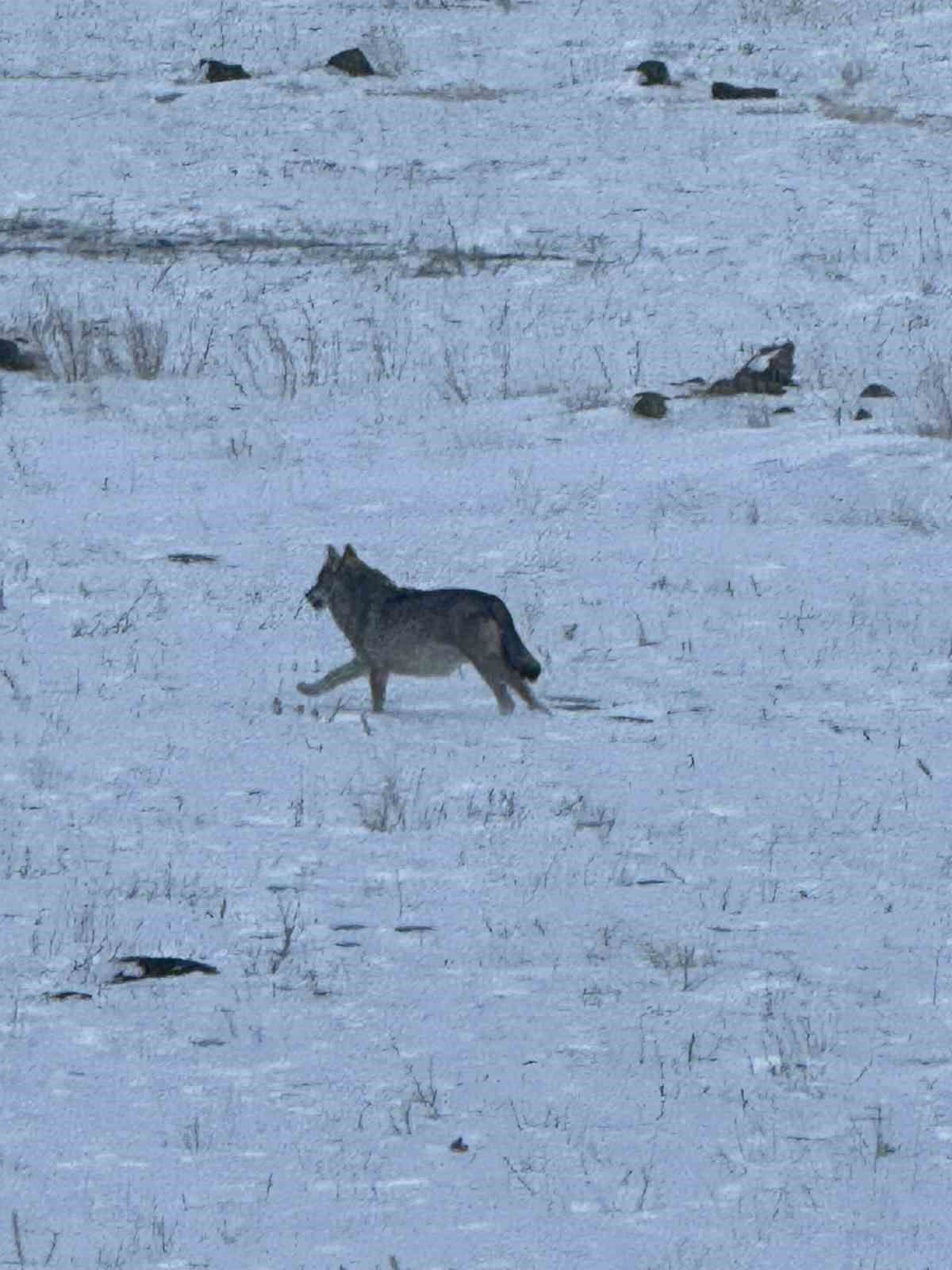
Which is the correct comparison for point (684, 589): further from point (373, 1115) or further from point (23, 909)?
point (373, 1115)

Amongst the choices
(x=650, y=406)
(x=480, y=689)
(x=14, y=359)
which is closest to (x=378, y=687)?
(x=480, y=689)

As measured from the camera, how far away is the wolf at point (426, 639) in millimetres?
9148

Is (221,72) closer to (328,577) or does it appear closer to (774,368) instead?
(774,368)

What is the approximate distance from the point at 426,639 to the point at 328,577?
77 centimetres

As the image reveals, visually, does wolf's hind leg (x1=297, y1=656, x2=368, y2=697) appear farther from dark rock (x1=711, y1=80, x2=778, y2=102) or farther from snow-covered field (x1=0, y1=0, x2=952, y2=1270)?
dark rock (x1=711, y1=80, x2=778, y2=102)

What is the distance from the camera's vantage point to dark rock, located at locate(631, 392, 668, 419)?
14.7 meters

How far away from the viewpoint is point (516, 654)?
30.0 feet

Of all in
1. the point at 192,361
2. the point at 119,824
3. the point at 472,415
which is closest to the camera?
the point at 119,824

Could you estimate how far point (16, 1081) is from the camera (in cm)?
561

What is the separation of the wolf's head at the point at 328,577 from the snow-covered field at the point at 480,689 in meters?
0.38

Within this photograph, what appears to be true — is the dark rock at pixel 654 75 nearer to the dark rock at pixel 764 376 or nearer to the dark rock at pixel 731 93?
the dark rock at pixel 731 93

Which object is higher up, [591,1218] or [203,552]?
[591,1218]

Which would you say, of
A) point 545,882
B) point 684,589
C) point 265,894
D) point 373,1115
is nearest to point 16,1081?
point 373,1115

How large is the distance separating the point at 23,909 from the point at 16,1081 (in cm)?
124
